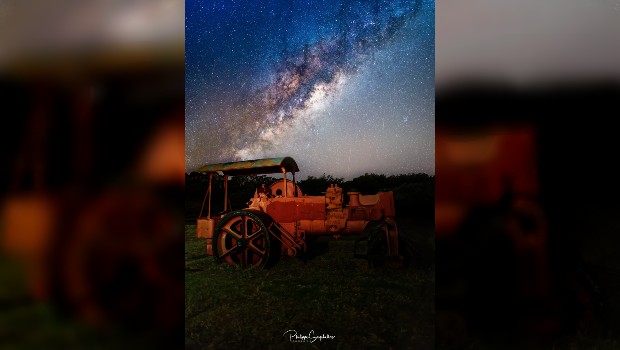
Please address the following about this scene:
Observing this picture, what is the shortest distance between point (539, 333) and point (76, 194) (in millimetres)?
3777

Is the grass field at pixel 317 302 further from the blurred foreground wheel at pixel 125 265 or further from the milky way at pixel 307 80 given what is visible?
the milky way at pixel 307 80

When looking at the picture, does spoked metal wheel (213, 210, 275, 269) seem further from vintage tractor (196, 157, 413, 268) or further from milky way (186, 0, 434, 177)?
milky way (186, 0, 434, 177)

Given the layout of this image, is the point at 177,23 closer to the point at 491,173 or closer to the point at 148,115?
the point at 148,115

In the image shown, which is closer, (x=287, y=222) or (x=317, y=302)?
(x=317, y=302)

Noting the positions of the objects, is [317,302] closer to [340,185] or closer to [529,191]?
[340,185]

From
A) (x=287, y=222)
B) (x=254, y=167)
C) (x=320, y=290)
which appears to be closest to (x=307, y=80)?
(x=254, y=167)

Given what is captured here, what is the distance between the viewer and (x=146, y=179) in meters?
3.49

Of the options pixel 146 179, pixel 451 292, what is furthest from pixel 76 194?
pixel 451 292

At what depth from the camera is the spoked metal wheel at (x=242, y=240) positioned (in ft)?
11.9

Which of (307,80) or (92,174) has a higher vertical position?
(307,80)

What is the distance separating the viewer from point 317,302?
345 cm

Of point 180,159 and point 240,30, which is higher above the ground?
point 240,30

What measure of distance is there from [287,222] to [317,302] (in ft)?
2.24

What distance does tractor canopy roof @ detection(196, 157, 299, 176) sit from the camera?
3.51m
